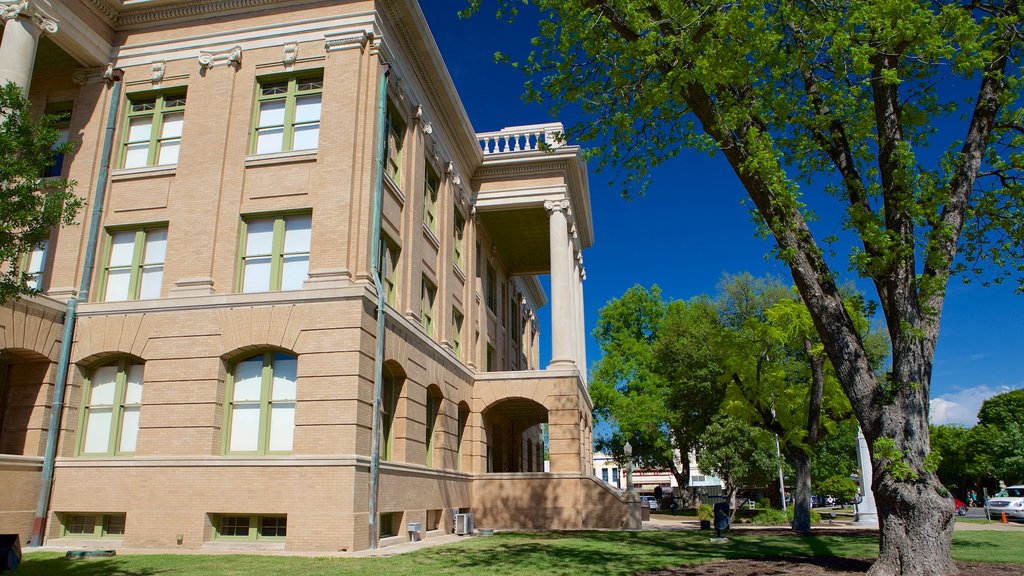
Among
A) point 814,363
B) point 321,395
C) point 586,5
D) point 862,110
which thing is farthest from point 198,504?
point 814,363

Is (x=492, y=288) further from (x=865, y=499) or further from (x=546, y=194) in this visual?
(x=865, y=499)

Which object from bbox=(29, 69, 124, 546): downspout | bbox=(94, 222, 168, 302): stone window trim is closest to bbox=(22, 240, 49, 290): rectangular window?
bbox=(29, 69, 124, 546): downspout

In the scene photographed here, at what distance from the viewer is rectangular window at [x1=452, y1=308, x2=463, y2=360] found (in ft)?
88.3

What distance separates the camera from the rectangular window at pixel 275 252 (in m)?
17.5

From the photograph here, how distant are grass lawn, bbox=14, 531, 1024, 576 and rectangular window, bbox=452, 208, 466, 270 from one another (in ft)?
41.1

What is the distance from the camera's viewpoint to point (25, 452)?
638 inches

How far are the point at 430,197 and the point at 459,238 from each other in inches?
173

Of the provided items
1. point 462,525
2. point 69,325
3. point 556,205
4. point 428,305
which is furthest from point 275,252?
point 556,205

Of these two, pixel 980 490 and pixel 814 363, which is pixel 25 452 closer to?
pixel 814 363

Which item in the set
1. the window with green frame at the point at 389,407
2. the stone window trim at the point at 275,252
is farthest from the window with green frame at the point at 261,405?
the window with green frame at the point at 389,407

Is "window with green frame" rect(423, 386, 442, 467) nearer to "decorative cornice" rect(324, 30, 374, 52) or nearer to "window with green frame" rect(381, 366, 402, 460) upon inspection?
"window with green frame" rect(381, 366, 402, 460)

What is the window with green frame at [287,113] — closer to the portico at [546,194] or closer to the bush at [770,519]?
the portico at [546,194]

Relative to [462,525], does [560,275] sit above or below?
above

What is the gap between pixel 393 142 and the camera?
69.5 feet
